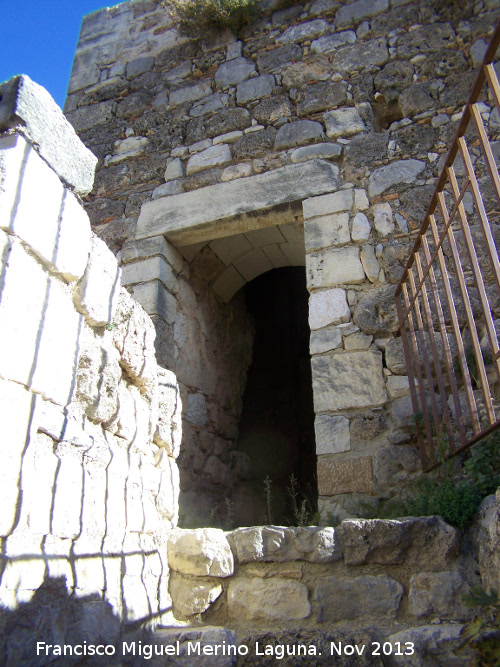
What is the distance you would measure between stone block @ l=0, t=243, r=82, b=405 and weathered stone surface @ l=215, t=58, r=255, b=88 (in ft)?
11.1

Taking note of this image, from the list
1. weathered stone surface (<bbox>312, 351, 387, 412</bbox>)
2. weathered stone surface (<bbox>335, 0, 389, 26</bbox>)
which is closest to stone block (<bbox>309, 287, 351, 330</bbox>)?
weathered stone surface (<bbox>312, 351, 387, 412</bbox>)

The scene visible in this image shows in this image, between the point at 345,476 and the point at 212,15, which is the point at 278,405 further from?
the point at 212,15

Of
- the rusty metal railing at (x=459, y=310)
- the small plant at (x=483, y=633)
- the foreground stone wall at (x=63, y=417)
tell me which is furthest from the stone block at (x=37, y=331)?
the small plant at (x=483, y=633)

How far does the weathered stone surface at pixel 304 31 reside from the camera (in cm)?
449

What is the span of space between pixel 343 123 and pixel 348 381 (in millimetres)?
1946

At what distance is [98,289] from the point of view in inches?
79.7

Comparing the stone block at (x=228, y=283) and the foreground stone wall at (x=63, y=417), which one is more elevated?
the stone block at (x=228, y=283)

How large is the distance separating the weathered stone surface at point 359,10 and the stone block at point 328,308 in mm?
2362

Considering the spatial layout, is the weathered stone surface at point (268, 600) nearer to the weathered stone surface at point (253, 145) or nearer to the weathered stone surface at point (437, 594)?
the weathered stone surface at point (437, 594)

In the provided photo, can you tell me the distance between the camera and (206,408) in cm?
427

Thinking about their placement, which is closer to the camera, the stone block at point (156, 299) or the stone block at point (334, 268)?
the stone block at point (334, 268)

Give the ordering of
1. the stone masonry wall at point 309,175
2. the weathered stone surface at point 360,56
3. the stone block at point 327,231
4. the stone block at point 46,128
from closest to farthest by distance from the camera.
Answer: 1. the stone block at point 46,128
2. the stone masonry wall at point 309,175
3. the stone block at point 327,231
4. the weathered stone surface at point 360,56

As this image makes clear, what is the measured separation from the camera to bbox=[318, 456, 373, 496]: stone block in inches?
120

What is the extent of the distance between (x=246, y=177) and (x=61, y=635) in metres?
3.28
